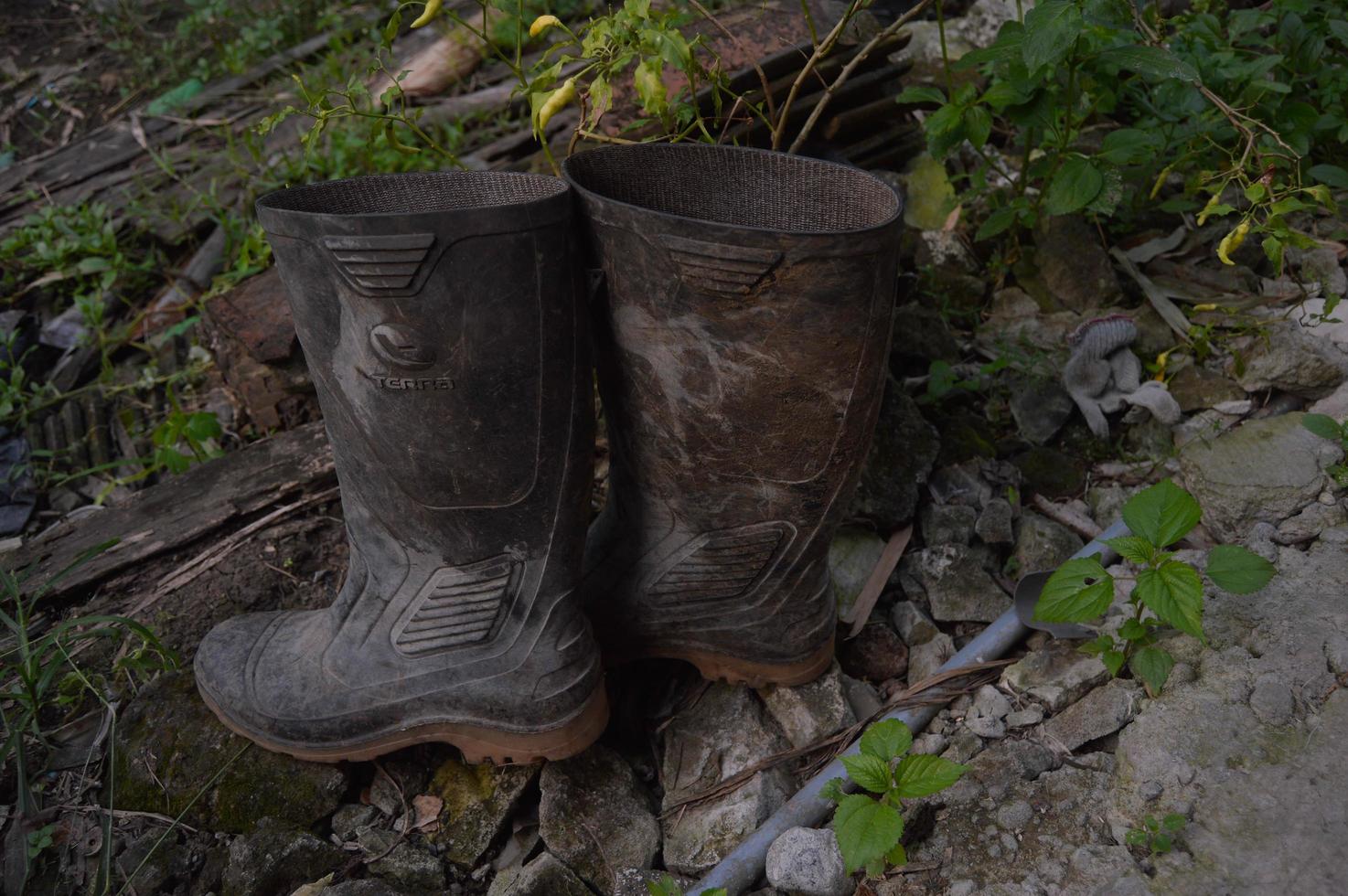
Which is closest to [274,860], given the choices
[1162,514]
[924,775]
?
[924,775]

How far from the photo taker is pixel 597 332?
5.45ft

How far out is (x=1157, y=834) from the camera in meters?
1.39

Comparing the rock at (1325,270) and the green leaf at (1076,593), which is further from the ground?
the green leaf at (1076,593)

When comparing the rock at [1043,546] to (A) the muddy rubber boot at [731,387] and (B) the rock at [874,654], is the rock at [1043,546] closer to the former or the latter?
(B) the rock at [874,654]

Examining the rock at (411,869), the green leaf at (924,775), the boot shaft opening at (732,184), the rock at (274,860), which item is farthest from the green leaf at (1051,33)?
the rock at (274,860)

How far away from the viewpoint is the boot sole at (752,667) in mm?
1860

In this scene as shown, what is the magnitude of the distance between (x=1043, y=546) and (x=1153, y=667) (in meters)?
0.49

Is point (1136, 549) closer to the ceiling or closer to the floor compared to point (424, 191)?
closer to the floor

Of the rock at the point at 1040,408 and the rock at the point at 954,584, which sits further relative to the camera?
the rock at the point at 1040,408

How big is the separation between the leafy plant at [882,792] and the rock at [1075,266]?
1.53 metres

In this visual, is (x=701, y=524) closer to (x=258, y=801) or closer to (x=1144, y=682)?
(x=1144, y=682)

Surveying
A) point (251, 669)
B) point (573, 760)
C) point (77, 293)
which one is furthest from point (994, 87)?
point (77, 293)

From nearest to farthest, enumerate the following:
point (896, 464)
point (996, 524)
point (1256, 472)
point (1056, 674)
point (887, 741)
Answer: point (887, 741) → point (1056, 674) → point (1256, 472) → point (996, 524) → point (896, 464)

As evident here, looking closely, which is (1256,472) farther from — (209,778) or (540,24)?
(209,778)
